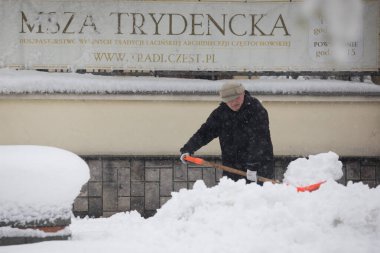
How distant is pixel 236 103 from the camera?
5.41 meters

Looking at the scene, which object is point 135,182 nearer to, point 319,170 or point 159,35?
point 159,35

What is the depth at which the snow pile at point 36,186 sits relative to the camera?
368cm

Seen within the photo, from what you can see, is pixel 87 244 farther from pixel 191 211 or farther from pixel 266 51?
pixel 266 51

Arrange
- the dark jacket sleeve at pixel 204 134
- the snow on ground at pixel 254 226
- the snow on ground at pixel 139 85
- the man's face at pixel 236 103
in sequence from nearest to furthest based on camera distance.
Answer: the snow on ground at pixel 254 226 < the man's face at pixel 236 103 < the dark jacket sleeve at pixel 204 134 < the snow on ground at pixel 139 85

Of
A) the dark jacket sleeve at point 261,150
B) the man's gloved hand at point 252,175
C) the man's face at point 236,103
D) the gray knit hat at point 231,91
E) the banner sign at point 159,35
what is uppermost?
the banner sign at point 159,35

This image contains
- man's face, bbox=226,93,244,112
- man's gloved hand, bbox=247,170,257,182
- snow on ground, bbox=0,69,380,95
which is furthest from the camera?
snow on ground, bbox=0,69,380,95

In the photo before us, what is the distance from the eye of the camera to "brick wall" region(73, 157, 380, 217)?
7.15 metres

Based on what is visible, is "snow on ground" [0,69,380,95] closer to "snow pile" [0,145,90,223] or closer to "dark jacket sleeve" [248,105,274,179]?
"dark jacket sleeve" [248,105,274,179]

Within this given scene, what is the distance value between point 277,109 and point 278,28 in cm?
104

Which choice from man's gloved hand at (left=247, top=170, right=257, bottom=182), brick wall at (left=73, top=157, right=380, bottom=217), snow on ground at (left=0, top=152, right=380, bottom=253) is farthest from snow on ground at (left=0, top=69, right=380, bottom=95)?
snow on ground at (left=0, top=152, right=380, bottom=253)

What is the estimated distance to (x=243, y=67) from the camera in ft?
24.2

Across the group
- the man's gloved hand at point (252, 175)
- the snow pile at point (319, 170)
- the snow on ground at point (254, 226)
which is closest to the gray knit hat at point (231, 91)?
the man's gloved hand at point (252, 175)

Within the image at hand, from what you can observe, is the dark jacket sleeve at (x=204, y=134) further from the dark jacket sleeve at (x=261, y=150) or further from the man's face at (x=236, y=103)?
the dark jacket sleeve at (x=261, y=150)

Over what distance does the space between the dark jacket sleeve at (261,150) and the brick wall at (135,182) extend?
1.83 metres
